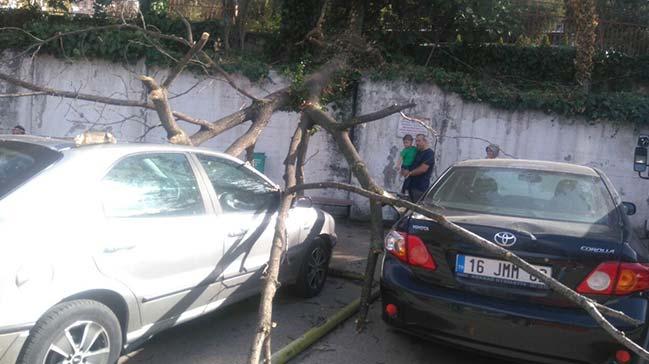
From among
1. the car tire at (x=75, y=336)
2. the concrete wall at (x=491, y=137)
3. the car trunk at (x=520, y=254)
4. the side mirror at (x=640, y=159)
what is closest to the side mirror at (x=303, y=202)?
the car trunk at (x=520, y=254)

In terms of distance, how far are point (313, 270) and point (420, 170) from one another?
158 inches

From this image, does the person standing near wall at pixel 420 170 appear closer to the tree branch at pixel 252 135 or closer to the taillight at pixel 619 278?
the tree branch at pixel 252 135

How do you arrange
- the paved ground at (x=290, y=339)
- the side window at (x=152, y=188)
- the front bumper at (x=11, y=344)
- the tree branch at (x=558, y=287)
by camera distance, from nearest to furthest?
the front bumper at (x=11, y=344), the tree branch at (x=558, y=287), the side window at (x=152, y=188), the paved ground at (x=290, y=339)

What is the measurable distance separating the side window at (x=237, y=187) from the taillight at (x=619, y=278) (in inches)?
100

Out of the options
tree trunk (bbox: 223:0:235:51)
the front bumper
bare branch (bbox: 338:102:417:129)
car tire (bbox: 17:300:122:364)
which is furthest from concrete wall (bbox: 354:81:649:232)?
the front bumper

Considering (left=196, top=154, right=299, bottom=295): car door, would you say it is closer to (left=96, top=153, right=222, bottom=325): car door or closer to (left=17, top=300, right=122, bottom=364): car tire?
(left=96, top=153, right=222, bottom=325): car door

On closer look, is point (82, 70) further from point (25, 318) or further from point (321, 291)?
point (25, 318)

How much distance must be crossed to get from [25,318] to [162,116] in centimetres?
304

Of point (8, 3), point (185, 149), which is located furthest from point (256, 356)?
point (8, 3)

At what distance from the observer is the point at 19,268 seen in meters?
3.01

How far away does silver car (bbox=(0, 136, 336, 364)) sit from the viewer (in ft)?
10.2

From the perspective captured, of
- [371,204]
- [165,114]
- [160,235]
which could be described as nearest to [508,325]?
[371,204]

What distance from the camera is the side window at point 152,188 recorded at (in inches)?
145

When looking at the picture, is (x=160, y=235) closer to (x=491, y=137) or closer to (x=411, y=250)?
(x=411, y=250)
